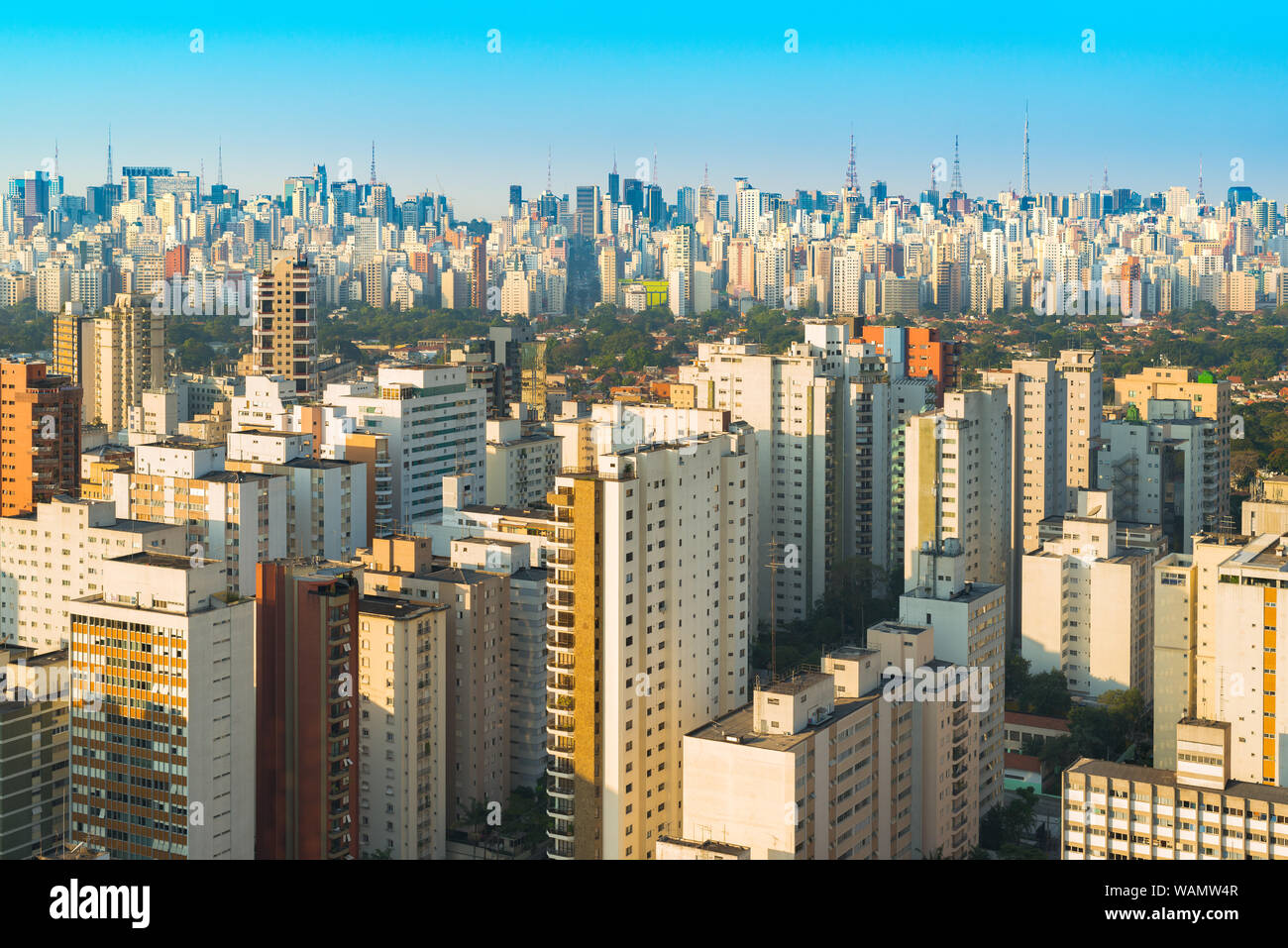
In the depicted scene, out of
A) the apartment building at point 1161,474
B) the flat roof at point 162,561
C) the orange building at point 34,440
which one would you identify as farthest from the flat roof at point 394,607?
the apartment building at point 1161,474

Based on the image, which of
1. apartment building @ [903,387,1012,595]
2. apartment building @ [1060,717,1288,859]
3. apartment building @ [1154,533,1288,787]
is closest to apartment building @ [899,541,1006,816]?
apartment building @ [1154,533,1288,787]

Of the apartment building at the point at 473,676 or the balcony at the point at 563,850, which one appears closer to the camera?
the balcony at the point at 563,850

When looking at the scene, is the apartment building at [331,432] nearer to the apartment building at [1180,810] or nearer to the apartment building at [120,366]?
the apartment building at [120,366]

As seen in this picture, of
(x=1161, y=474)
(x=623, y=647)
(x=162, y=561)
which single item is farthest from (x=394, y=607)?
(x=1161, y=474)

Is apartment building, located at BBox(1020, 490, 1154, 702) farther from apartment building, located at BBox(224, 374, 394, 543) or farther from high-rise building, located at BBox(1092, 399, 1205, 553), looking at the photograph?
apartment building, located at BBox(224, 374, 394, 543)

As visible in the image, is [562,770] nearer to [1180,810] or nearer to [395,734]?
[395,734]

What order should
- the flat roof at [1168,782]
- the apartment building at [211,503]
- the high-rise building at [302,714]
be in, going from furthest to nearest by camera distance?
the apartment building at [211,503], the high-rise building at [302,714], the flat roof at [1168,782]
